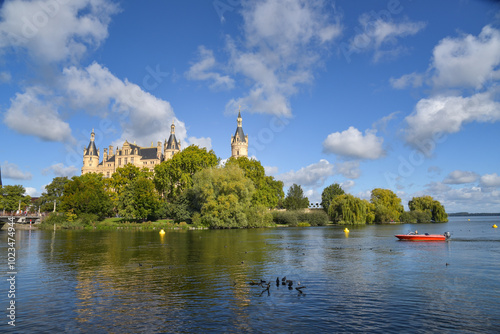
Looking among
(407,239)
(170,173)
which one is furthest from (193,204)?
(407,239)

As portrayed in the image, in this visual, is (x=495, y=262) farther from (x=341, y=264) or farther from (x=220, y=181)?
(x=220, y=181)

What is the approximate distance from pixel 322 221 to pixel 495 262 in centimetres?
7636

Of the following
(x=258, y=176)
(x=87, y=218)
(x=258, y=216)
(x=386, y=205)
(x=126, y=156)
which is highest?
(x=126, y=156)

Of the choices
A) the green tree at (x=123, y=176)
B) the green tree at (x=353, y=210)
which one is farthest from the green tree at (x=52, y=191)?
the green tree at (x=353, y=210)

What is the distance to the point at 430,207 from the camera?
424ft

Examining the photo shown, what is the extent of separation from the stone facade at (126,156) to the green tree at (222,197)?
2914 inches

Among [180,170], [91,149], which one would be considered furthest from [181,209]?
[91,149]

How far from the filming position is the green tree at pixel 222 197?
249 feet

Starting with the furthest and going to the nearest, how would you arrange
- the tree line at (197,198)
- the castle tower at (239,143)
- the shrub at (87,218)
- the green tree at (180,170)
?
the castle tower at (239,143) < the green tree at (180,170) < the shrub at (87,218) < the tree line at (197,198)

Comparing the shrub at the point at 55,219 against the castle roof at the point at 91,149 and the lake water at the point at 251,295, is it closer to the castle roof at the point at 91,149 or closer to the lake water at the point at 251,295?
the lake water at the point at 251,295

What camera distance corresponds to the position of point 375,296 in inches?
719

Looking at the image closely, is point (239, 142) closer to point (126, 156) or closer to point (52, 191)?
point (126, 156)

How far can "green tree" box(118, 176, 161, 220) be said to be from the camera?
86.8 m

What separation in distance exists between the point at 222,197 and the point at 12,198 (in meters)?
71.7
